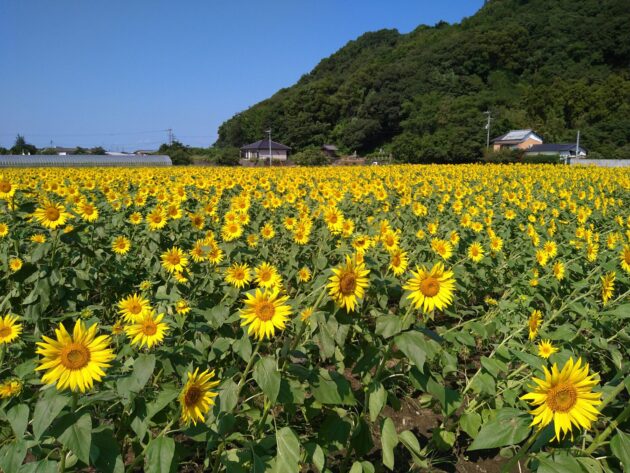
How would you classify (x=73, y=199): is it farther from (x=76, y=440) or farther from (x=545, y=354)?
(x=545, y=354)

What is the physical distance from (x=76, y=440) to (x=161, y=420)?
0.47m

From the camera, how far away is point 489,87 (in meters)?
Answer: 76.5

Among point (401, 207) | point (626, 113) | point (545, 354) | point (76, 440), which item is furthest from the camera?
point (626, 113)

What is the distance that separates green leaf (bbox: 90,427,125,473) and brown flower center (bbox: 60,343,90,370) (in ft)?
0.75

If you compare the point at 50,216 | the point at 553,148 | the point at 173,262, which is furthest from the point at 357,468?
the point at 553,148

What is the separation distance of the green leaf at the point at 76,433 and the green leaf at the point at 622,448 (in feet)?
4.94

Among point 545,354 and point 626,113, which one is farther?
point 626,113

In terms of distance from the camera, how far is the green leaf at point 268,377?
138 centimetres

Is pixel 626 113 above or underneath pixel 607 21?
underneath

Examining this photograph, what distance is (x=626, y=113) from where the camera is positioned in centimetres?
5481

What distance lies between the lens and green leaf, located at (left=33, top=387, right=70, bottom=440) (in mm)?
1230

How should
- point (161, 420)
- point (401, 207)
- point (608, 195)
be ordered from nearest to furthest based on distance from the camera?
point (161, 420), point (401, 207), point (608, 195)

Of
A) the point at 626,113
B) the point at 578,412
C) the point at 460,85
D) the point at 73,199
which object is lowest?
the point at 578,412

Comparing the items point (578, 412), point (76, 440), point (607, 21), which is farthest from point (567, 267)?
point (607, 21)
